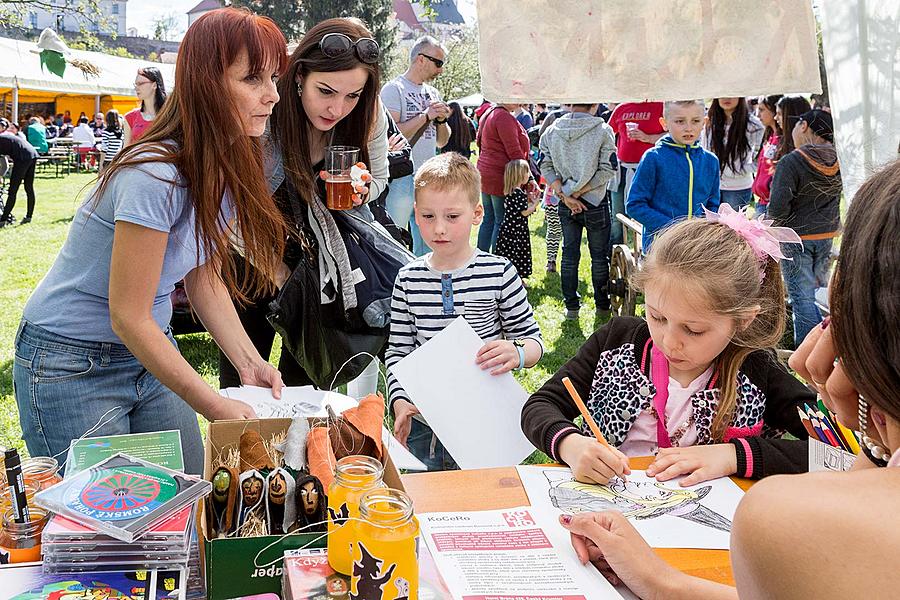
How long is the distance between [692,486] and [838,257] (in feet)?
2.91

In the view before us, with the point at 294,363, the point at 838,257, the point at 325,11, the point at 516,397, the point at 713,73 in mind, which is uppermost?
the point at 325,11

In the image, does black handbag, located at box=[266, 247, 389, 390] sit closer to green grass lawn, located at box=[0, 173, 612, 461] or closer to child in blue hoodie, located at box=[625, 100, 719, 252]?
green grass lawn, located at box=[0, 173, 612, 461]

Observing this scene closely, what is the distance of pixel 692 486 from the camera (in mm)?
1561

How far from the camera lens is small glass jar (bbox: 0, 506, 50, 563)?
1074mm

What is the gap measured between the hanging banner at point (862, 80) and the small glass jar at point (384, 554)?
1.40m

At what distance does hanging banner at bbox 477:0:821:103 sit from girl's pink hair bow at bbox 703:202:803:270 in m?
0.40

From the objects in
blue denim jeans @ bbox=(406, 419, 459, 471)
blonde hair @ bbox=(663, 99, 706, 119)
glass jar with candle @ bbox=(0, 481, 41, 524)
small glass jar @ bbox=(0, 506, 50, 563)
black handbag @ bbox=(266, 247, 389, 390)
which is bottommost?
blue denim jeans @ bbox=(406, 419, 459, 471)

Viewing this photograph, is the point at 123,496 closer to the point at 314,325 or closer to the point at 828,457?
the point at 828,457

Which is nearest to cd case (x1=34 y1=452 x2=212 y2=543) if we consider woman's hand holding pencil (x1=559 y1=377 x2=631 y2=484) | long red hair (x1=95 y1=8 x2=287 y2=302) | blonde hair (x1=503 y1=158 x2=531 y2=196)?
long red hair (x1=95 y1=8 x2=287 y2=302)

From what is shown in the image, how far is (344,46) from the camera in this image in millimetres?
2281

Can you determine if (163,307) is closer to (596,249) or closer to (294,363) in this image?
(294,363)

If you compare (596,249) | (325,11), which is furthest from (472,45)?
(596,249)

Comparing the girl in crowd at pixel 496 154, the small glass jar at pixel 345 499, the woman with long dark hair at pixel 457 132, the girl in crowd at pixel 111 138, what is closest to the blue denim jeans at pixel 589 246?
the girl in crowd at pixel 496 154

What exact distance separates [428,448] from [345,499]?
1.33 meters
